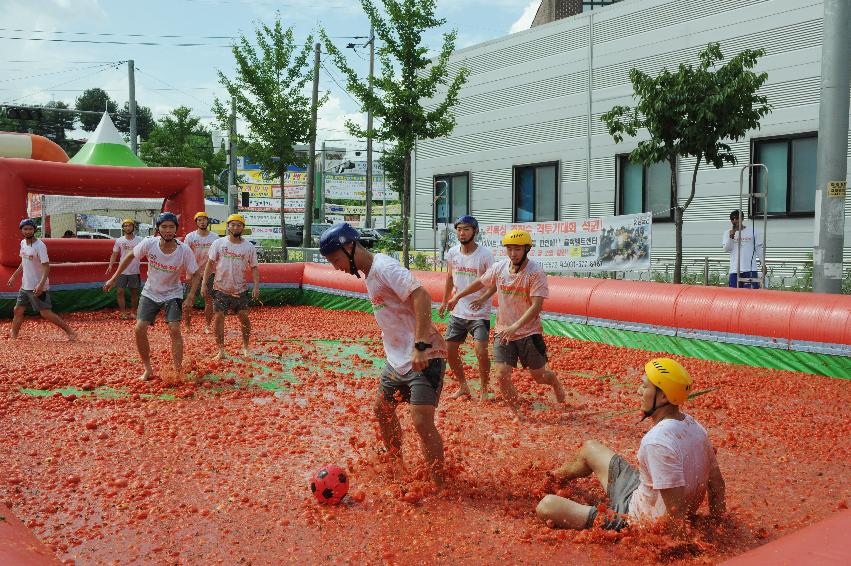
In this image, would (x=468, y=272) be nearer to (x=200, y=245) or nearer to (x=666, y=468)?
(x=666, y=468)

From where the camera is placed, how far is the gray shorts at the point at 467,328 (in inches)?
356

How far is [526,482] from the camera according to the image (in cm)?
591

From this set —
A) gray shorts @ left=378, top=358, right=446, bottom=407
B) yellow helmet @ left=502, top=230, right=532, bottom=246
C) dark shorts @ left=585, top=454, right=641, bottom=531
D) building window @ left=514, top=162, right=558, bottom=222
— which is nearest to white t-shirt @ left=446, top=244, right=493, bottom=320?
yellow helmet @ left=502, top=230, right=532, bottom=246

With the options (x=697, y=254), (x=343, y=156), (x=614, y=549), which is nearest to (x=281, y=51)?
(x=697, y=254)

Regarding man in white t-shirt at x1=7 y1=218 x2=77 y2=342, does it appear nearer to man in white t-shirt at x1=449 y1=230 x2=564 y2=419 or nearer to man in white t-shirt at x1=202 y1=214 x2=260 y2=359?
man in white t-shirt at x1=202 y1=214 x2=260 y2=359

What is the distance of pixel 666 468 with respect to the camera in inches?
173

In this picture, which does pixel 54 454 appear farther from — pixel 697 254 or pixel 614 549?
pixel 697 254

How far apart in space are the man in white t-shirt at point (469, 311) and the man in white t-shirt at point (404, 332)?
3.10 metres

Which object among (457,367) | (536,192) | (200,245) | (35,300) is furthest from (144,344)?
(536,192)

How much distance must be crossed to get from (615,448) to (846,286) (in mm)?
11528

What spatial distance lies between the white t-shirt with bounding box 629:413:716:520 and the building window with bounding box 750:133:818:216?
14777 millimetres

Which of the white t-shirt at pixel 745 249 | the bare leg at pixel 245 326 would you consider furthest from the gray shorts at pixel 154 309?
the white t-shirt at pixel 745 249

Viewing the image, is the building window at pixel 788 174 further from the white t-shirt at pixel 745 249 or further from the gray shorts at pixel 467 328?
the gray shorts at pixel 467 328

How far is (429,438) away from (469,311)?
3582 mm
